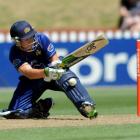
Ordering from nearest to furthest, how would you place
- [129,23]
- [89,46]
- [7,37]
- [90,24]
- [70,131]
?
[70,131]
[89,46]
[7,37]
[129,23]
[90,24]

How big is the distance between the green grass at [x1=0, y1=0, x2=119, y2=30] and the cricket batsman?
15182 mm

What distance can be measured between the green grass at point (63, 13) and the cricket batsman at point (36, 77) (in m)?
15.2

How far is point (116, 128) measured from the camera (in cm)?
923

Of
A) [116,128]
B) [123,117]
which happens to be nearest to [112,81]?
[123,117]

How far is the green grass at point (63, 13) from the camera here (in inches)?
1035

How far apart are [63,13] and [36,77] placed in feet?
54.8

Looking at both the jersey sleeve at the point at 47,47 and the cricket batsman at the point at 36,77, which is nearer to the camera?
the cricket batsman at the point at 36,77

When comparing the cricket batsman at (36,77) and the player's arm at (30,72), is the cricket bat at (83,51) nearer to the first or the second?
the cricket batsman at (36,77)

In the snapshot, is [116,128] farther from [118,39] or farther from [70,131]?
[118,39]

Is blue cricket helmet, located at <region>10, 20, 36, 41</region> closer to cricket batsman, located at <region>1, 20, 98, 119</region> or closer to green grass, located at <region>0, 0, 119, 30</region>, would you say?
cricket batsman, located at <region>1, 20, 98, 119</region>

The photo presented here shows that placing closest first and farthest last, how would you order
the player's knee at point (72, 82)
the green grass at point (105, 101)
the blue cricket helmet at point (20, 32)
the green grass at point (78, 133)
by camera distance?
the green grass at point (78, 133) → the blue cricket helmet at point (20, 32) → the player's knee at point (72, 82) → the green grass at point (105, 101)

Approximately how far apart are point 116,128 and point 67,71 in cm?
150

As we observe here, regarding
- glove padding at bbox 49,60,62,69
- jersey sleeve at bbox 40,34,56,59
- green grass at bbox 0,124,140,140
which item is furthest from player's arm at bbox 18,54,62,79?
green grass at bbox 0,124,140,140

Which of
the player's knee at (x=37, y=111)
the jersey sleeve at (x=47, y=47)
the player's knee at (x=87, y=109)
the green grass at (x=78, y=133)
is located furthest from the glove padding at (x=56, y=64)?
the green grass at (x=78, y=133)
